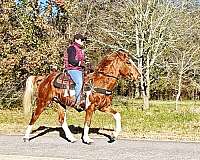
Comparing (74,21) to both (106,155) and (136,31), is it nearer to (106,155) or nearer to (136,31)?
(136,31)

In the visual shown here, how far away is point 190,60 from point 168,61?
1.81 metres

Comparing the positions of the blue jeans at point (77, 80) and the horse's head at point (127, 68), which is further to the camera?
the blue jeans at point (77, 80)

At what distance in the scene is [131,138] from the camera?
47.5 feet

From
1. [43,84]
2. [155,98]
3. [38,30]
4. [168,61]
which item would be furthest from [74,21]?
[155,98]

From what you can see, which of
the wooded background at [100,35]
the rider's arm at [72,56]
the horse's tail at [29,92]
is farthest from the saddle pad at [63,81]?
the wooded background at [100,35]

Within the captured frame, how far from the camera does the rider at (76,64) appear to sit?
44.3ft

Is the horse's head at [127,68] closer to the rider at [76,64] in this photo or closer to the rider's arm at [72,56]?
the rider at [76,64]

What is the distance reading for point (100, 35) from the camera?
129ft

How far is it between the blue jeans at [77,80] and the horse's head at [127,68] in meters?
1.10

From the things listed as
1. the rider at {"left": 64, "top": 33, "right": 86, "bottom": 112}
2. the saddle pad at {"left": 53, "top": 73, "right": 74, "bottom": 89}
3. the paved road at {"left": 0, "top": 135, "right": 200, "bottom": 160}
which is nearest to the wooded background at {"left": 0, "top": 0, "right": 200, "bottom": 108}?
the saddle pad at {"left": 53, "top": 73, "right": 74, "bottom": 89}

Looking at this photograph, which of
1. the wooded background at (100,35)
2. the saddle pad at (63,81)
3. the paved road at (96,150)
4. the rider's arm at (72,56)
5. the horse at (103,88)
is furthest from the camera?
the wooded background at (100,35)

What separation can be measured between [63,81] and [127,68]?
183 cm

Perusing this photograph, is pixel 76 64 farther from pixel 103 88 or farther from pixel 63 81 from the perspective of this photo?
pixel 103 88

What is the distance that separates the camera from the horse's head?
13.4m
